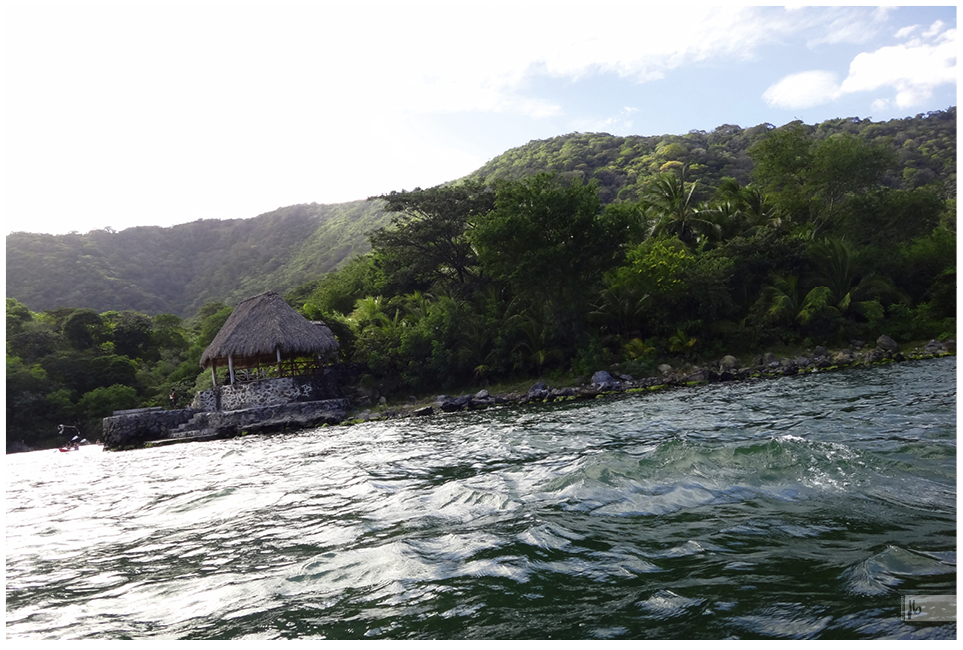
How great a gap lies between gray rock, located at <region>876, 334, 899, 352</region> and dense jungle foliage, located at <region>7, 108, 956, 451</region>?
104cm

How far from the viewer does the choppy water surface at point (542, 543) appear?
2.25 m

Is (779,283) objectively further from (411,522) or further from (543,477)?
(411,522)

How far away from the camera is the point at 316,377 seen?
19.8 m

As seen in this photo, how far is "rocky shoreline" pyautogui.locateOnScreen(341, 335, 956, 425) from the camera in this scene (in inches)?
616

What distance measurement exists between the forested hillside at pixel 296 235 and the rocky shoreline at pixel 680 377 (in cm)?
1193

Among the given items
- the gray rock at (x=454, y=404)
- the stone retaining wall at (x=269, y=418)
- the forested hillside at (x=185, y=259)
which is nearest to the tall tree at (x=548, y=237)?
the gray rock at (x=454, y=404)

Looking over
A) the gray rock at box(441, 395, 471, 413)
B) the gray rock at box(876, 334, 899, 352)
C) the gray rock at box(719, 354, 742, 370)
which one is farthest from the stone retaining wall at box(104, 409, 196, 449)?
the gray rock at box(876, 334, 899, 352)

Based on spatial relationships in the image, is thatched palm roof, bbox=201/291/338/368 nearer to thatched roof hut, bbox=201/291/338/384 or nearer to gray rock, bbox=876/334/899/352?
thatched roof hut, bbox=201/291/338/384

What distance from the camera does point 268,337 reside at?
18859 mm

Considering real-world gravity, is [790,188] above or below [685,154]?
below

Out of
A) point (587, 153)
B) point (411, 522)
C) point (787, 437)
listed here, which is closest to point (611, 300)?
point (787, 437)

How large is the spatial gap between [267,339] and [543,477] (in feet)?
51.8

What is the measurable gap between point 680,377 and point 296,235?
6968cm

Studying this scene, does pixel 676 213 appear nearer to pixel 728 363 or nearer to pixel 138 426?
pixel 728 363
